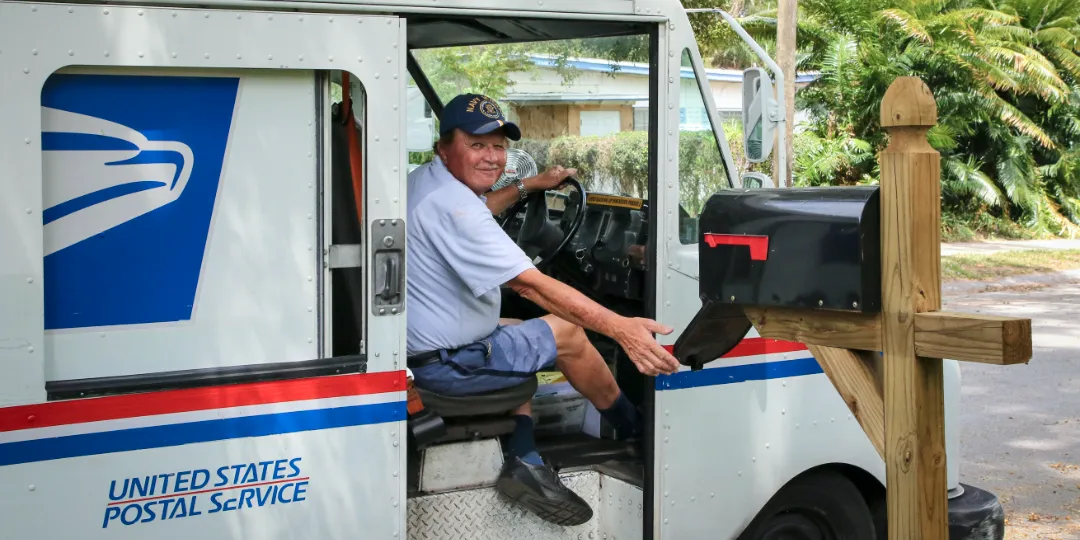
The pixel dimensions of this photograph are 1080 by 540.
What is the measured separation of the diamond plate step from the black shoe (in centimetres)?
4

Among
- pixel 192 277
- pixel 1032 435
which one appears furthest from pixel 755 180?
pixel 1032 435

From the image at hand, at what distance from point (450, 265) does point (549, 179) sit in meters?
0.92

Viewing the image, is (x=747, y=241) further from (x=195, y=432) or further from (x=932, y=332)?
(x=195, y=432)

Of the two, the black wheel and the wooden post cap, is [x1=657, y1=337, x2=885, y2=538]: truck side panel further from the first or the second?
the wooden post cap

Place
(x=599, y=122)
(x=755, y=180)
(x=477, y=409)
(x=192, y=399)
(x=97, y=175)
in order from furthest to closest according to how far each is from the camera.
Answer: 1. (x=599, y=122)
2. (x=755, y=180)
3. (x=477, y=409)
4. (x=192, y=399)
5. (x=97, y=175)

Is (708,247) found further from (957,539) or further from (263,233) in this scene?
(957,539)

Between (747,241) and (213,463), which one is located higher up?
(747,241)

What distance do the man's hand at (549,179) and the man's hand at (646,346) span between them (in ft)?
3.73

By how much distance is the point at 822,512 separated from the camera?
13.4 ft

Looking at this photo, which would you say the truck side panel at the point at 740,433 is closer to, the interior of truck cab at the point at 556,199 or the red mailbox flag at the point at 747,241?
the interior of truck cab at the point at 556,199

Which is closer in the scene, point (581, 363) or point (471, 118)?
point (471, 118)

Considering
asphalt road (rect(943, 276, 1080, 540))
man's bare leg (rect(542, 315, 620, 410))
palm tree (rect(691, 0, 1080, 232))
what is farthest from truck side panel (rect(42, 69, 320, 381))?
palm tree (rect(691, 0, 1080, 232))

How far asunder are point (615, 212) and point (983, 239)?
17.2m

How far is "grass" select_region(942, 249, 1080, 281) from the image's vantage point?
1515cm
